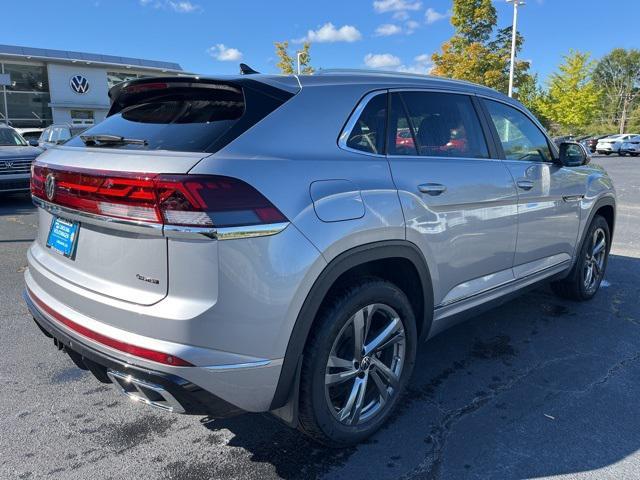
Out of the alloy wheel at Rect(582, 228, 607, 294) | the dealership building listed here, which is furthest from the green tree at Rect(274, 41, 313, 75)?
the alloy wheel at Rect(582, 228, 607, 294)

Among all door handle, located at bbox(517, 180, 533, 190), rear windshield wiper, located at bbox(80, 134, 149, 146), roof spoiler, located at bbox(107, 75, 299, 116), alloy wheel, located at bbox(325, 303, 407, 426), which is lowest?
alloy wheel, located at bbox(325, 303, 407, 426)

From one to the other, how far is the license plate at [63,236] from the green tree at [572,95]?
4514 cm

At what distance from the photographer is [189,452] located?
2.58 metres

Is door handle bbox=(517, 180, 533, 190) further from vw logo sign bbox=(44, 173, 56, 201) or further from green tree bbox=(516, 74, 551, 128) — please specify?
green tree bbox=(516, 74, 551, 128)

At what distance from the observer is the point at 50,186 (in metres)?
2.47

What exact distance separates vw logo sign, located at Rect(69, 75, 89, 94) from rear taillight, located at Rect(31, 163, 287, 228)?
36.6 m

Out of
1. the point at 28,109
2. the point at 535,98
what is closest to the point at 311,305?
the point at 28,109

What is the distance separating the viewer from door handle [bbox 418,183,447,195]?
2.74m

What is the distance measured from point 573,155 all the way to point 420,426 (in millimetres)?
2705

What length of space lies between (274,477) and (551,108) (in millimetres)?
46303

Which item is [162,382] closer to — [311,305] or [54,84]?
[311,305]

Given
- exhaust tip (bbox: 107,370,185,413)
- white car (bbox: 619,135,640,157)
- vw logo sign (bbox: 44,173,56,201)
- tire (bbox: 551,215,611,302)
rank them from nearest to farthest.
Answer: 1. exhaust tip (bbox: 107,370,185,413)
2. vw logo sign (bbox: 44,173,56,201)
3. tire (bbox: 551,215,611,302)
4. white car (bbox: 619,135,640,157)

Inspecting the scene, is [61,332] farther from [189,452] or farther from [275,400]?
[275,400]

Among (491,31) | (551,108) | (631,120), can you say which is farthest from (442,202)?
(631,120)
